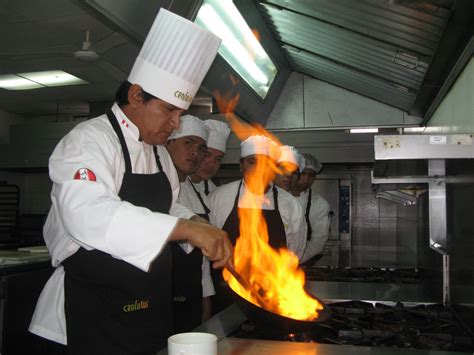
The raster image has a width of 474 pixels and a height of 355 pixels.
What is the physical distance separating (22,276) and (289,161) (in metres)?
1.95

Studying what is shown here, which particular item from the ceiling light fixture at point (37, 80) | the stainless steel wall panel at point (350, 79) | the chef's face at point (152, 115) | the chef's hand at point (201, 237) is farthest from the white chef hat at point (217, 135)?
the ceiling light fixture at point (37, 80)

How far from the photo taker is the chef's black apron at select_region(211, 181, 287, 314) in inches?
107

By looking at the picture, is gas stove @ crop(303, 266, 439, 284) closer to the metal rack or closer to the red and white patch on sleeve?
the metal rack

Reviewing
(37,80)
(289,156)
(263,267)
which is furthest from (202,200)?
(37,80)

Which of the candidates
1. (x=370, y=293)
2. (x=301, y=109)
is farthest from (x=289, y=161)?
(x=370, y=293)

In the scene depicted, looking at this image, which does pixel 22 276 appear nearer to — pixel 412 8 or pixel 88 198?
pixel 88 198

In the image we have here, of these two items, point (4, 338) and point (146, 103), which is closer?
point (146, 103)

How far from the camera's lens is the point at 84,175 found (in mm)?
1254

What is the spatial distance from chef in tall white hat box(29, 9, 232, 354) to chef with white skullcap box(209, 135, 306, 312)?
50.4 inches

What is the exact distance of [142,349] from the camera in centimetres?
140

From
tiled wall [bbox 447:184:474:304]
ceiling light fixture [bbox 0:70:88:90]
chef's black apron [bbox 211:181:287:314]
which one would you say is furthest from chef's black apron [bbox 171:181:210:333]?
ceiling light fixture [bbox 0:70:88:90]

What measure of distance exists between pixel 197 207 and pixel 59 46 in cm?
181

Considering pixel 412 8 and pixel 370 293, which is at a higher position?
pixel 412 8

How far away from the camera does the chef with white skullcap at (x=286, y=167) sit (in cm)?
344
